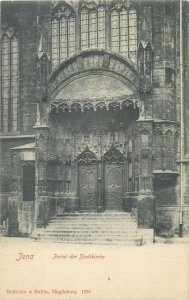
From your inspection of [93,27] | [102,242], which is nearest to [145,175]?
[102,242]

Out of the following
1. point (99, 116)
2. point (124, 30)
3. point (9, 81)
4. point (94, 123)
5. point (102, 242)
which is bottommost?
point (102, 242)

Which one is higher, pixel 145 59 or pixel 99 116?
pixel 145 59

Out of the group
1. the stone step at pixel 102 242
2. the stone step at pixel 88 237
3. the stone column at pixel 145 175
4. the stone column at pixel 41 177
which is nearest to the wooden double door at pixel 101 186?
the stone column at pixel 41 177

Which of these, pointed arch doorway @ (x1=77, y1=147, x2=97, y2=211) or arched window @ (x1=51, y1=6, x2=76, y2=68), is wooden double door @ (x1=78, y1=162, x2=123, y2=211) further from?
arched window @ (x1=51, y1=6, x2=76, y2=68)

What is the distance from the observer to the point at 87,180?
2103 centimetres

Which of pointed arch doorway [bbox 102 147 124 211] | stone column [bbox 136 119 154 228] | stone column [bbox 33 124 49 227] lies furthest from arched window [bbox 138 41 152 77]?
stone column [bbox 33 124 49 227]

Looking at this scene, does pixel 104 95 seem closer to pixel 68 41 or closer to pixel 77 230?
pixel 68 41

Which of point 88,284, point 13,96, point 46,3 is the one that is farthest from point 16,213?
point 88,284

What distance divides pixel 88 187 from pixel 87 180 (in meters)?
0.31

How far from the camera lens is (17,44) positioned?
73.0ft

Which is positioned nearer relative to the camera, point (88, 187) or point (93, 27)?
point (93, 27)

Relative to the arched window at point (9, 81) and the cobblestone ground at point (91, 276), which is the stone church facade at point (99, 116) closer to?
the arched window at point (9, 81)

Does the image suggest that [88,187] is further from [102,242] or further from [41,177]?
[102,242]

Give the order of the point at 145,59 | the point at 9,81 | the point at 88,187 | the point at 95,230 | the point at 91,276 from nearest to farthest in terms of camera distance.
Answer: the point at 91,276 → the point at 95,230 → the point at 145,59 → the point at 88,187 → the point at 9,81
